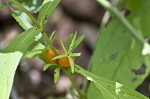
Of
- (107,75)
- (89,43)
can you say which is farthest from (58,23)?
(107,75)

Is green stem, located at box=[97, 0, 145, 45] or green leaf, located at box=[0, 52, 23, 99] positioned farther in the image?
green stem, located at box=[97, 0, 145, 45]

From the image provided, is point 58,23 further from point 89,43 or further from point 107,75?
point 107,75

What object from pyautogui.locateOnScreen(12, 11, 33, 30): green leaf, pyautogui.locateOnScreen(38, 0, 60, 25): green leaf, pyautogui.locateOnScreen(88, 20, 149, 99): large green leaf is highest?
pyautogui.locateOnScreen(38, 0, 60, 25): green leaf

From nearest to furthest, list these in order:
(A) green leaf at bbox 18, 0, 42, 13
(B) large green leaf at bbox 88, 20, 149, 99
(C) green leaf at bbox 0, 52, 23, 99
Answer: (C) green leaf at bbox 0, 52, 23, 99
(A) green leaf at bbox 18, 0, 42, 13
(B) large green leaf at bbox 88, 20, 149, 99

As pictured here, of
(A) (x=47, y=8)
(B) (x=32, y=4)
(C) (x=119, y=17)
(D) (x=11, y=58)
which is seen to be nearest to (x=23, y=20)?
(A) (x=47, y=8)

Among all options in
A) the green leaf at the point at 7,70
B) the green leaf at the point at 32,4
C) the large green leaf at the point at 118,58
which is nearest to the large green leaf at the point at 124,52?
the large green leaf at the point at 118,58

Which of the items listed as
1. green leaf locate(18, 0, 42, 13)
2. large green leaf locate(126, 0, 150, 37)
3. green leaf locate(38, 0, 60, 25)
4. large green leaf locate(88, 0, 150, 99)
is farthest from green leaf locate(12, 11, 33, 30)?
large green leaf locate(126, 0, 150, 37)

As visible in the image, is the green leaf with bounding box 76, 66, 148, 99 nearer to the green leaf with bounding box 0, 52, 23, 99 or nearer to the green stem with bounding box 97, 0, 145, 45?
the green leaf with bounding box 0, 52, 23, 99
